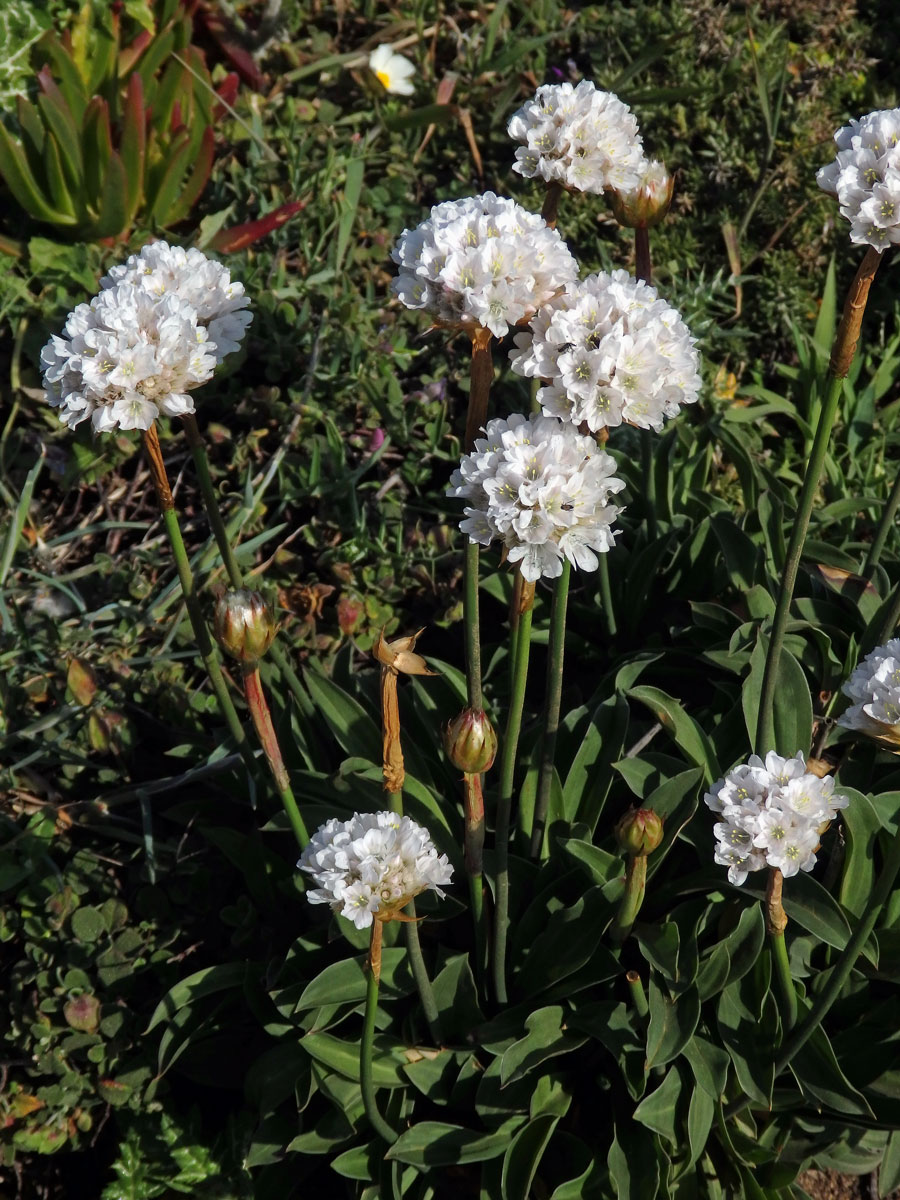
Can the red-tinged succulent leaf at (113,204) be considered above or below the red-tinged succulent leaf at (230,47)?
below

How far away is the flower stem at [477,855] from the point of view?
6.17 ft

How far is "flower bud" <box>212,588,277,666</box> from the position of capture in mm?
1812

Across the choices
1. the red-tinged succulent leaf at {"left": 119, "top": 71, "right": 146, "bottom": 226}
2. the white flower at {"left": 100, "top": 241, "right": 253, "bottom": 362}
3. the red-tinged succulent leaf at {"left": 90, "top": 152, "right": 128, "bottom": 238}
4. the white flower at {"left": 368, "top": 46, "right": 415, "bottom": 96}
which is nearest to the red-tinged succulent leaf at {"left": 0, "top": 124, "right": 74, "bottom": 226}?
the red-tinged succulent leaf at {"left": 90, "top": 152, "right": 128, "bottom": 238}

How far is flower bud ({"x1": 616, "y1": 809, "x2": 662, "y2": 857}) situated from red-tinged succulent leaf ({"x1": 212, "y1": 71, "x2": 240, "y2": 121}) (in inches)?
121

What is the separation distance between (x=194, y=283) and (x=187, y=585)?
52 cm

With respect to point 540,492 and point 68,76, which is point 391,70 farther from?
point 540,492

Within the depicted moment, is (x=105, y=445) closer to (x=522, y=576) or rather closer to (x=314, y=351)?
(x=314, y=351)

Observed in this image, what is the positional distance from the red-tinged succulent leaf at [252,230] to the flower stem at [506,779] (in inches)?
83.4

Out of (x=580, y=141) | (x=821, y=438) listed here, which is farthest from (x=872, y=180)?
(x=580, y=141)

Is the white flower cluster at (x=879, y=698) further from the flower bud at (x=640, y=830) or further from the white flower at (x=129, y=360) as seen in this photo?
the white flower at (x=129, y=360)

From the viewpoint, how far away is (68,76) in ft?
11.9

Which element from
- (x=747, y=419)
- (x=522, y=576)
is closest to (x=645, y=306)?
(x=522, y=576)

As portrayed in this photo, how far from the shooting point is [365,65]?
4285 millimetres

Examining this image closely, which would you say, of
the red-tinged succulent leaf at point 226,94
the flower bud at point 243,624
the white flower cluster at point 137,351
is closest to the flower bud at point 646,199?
the white flower cluster at point 137,351
